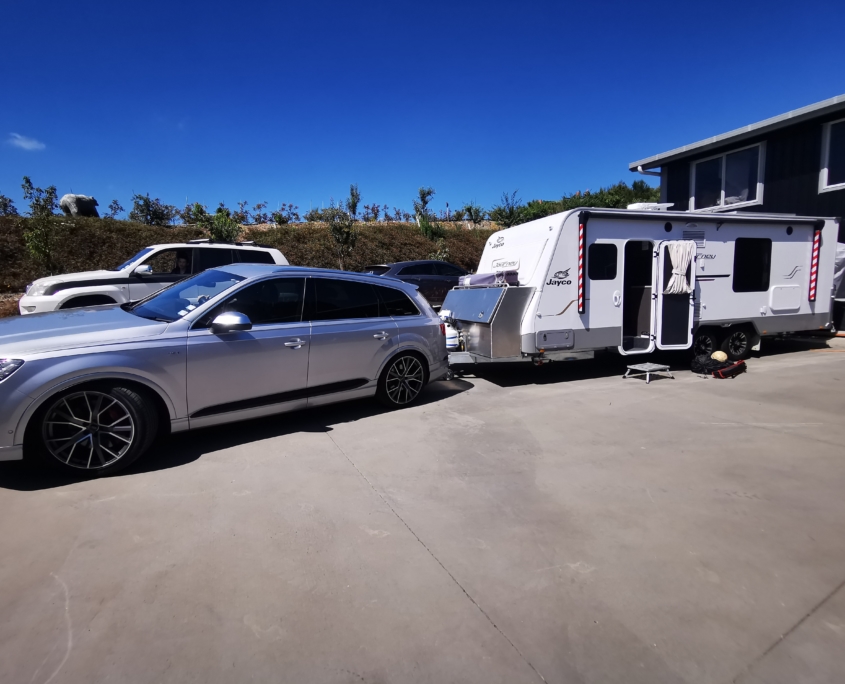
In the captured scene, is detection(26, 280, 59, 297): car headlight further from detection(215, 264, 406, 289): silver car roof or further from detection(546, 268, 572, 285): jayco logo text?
detection(546, 268, 572, 285): jayco logo text

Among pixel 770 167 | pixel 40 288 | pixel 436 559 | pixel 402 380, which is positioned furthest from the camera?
pixel 770 167

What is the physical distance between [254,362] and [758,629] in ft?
13.2

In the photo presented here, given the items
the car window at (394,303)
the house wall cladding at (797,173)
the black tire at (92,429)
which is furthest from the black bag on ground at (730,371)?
the black tire at (92,429)

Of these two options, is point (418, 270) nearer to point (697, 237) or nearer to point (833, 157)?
point (697, 237)

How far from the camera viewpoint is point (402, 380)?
591 cm

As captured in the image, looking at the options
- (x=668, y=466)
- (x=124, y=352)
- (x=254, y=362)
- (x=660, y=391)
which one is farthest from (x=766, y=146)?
(x=124, y=352)

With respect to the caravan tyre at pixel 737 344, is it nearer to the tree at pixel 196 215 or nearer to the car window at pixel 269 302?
the car window at pixel 269 302

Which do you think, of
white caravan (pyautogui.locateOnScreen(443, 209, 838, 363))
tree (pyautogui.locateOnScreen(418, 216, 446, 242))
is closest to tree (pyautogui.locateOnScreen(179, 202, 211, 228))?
tree (pyautogui.locateOnScreen(418, 216, 446, 242))

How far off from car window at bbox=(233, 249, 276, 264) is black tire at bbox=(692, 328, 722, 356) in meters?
7.82

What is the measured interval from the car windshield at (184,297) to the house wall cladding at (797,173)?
13.1 metres

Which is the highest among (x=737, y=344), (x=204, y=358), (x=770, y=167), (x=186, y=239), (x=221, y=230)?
(x=770, y=167)

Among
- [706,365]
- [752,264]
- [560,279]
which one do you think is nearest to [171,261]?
[560,279]

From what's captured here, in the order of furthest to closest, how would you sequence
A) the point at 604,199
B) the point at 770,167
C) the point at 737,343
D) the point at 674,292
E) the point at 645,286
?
the point at 604,199, the point at 770,167, the point at 737,343, the point at 645,286, the point at 674,292

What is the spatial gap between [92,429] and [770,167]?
15.5 m
